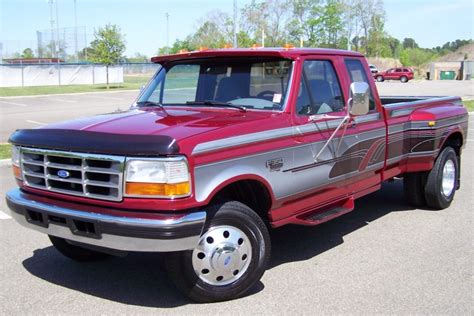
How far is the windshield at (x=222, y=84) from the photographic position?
482 cm

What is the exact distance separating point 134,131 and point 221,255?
1114 millimetres

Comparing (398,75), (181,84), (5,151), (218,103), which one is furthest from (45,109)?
(398,75)

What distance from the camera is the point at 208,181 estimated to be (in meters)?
3.86

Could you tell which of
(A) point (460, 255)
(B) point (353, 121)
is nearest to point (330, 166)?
(B) point (353, 121)

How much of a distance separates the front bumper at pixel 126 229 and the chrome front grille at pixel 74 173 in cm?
15

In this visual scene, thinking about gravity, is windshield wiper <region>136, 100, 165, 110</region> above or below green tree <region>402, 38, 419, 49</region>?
below

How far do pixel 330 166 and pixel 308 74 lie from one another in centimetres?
87

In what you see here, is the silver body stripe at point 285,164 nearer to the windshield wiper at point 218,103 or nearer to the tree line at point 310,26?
the windshield wiper at point 218,103

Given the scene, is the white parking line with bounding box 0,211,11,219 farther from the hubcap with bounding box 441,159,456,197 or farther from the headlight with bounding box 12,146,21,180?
the hubcap with bounding box 441,159,456,197

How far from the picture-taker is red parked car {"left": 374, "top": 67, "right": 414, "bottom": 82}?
5769cm

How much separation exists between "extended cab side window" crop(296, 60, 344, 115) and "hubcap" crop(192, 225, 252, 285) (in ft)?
4.31

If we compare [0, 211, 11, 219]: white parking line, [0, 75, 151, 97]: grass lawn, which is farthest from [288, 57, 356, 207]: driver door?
[0, 75, 151, 97]: grass lawn

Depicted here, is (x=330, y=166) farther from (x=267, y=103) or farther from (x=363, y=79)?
(x=363, y=79)

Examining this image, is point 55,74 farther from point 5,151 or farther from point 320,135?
point 320,135
